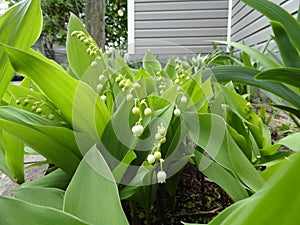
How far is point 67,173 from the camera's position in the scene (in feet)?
1.77

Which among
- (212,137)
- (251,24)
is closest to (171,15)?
(251,24)

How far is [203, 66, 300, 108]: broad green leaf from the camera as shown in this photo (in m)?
0.77

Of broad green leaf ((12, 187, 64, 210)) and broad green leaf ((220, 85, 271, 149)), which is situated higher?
broad green leaf ((220, 85, 271, 149))

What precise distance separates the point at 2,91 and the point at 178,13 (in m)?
4.92

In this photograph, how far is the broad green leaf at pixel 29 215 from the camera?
27cm

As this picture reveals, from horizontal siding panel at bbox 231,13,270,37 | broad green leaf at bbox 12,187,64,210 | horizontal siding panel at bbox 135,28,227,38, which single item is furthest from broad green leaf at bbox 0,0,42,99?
horizontal siding panel at bbox 135,28,227,38

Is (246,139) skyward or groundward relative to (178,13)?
groundward

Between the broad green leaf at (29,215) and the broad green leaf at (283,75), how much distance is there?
1.45 ft

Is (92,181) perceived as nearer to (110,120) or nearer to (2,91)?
(110,120)

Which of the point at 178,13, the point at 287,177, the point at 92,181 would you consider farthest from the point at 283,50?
the point at 178,13

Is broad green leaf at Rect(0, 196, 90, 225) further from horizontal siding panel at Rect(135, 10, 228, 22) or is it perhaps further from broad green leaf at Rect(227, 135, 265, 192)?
horizontal siding panel at Rect(135, 10, 228, 22)

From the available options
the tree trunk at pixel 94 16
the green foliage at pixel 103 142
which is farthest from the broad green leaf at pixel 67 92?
the tree trunk at pixel 94 16

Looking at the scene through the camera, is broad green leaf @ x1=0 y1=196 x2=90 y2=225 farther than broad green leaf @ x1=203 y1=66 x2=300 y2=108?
No

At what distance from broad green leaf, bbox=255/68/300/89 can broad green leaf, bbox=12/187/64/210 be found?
0.41 m
